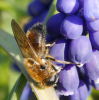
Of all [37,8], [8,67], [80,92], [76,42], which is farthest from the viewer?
Result: [8,67]

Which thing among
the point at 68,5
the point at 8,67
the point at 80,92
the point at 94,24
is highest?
the point at 68,5

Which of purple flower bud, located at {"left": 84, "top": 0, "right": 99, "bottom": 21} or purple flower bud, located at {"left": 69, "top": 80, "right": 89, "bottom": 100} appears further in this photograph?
purple flower bud, located at {"left": 69, "top": 80, "right": 89, "bottom": 100}

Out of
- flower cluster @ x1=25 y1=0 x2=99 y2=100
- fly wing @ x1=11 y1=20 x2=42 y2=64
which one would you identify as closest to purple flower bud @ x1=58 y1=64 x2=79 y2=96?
flower cluster @ x1=25 y1=0 x2=99 y2=100

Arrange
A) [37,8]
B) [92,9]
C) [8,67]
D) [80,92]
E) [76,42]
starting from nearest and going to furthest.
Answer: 1. [92,9]
2. [76,42]
3. [80,92]
4. [37,8]
5. [8,67]

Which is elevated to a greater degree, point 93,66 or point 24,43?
point 24,43

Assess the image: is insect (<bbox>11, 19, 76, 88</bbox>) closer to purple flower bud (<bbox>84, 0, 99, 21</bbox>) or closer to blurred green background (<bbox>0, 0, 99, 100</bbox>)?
purple flower bud (<bbox>84, 0, 99, 21</bbox>)

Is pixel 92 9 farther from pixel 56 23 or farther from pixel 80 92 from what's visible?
pixel 80 92

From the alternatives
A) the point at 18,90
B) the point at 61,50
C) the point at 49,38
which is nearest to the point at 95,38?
the point at 61,50
